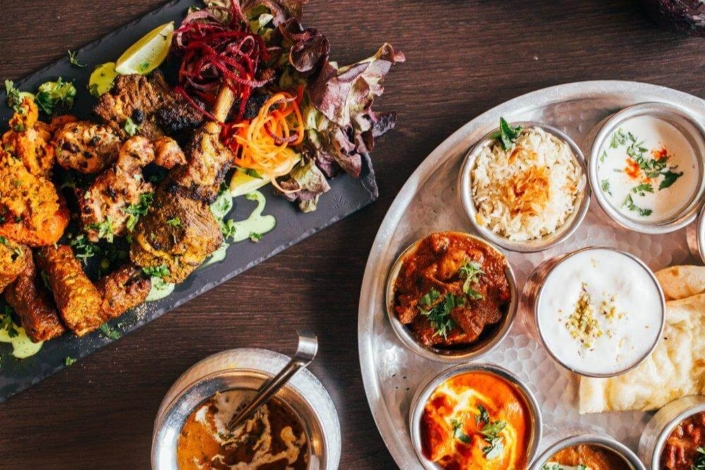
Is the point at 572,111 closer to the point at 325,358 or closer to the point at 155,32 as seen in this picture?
the point at 325,358

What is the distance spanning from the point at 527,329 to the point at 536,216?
596mm

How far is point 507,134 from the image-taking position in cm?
306

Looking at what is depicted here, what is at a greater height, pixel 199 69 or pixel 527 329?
pixel 199 69

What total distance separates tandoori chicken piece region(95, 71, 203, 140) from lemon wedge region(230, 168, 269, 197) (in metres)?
0.30

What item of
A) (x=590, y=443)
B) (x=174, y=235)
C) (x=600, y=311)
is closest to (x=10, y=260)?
(x=174, y=235)

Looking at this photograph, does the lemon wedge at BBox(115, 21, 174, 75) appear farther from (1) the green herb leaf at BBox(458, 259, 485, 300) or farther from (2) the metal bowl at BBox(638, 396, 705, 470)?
(2) the metal bowl at BBox(638, 396, 705, 470)

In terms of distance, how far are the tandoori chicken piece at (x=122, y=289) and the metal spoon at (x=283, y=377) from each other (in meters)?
0.72

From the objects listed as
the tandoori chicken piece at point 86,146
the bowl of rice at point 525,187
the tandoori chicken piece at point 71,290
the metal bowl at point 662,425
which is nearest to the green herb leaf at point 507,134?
the bowl of rice at point 525,187

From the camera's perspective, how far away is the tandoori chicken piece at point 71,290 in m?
2.94

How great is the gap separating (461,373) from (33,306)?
1.98 meters

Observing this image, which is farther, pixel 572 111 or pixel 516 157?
pixel 572 111

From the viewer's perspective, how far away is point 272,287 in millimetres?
3307

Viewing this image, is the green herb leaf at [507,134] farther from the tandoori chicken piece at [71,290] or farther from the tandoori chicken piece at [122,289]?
the tandoori chicken piece at [71,290]

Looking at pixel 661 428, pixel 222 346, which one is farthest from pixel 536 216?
pixel 222 346
